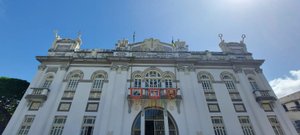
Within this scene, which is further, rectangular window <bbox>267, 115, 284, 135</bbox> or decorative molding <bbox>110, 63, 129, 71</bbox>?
decorative molding <bbox>110, 63, 129, 71</bbox>

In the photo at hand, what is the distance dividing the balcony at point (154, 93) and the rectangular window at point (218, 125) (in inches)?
162

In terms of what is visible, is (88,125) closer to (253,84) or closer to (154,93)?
(154,93)

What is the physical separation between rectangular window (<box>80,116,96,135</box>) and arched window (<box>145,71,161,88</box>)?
6.76 meters

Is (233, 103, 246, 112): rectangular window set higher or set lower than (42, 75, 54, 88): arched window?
lower

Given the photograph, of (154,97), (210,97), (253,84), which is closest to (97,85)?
(154,97)

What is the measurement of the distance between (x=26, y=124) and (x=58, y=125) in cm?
299

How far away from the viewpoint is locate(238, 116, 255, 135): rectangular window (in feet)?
47.6

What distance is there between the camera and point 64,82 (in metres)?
17.2

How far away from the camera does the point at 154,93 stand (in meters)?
15.9

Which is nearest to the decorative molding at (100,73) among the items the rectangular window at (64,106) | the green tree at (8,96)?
the rectangular window at (64,106)

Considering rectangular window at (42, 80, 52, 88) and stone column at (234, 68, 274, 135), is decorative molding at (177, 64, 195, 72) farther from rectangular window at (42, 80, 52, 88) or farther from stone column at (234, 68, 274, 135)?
rectangular window at (42, 80, 52, 88)

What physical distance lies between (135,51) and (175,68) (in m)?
5.90

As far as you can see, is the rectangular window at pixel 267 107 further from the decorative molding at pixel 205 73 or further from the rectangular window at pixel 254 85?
the decorative molding at pixel 205 73

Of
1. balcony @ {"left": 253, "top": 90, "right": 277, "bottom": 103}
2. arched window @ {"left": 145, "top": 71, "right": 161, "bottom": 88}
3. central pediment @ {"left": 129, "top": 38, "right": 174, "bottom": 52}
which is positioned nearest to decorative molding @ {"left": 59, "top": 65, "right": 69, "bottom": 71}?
central pediment @ {"left": 129, "top": 38, "right": 174, "bottom": 52}
